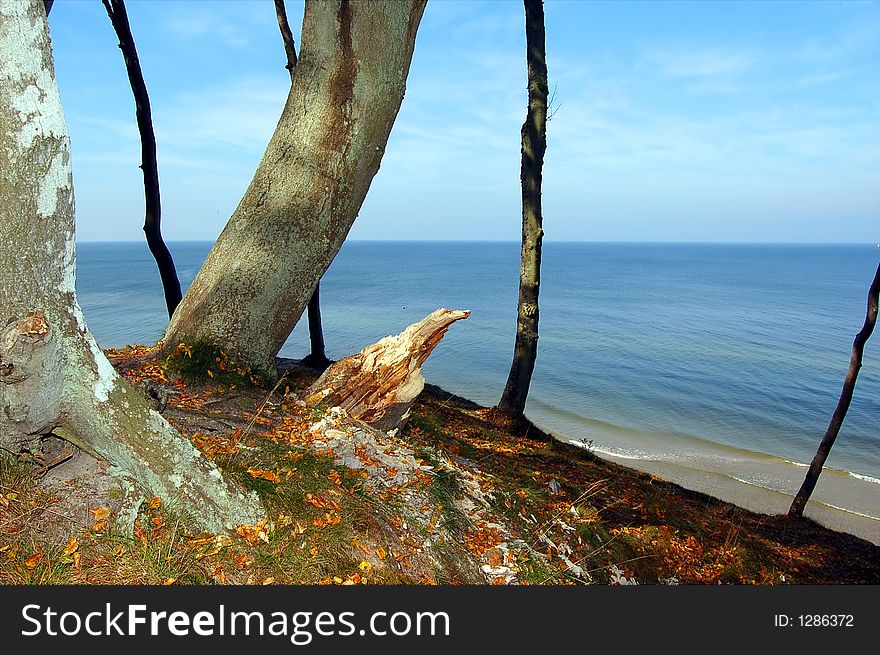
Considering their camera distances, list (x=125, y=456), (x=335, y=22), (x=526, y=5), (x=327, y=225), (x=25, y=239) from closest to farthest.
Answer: (x=25, y=239), (x=125, y=456), (x=335, y=22), (x=327, y=225), (x=526, y=5)

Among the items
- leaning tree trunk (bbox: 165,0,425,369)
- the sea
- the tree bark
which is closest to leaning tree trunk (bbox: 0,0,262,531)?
leaning tree trunk (bbox: 165,0,425,369)

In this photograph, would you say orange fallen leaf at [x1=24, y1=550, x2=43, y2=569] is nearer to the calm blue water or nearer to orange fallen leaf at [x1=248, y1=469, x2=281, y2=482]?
orange fallen leaf at [x1=248, y1=469, x2=281, y2=482]

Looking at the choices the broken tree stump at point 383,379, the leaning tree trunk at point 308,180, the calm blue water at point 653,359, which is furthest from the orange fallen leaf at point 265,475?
the calm blue water at point 653,359

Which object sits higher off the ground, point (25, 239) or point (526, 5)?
point (526, 5)

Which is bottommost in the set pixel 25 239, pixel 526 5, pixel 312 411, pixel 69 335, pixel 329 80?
pixel 312 411

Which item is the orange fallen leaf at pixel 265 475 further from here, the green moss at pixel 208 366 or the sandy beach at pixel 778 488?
the sandy beach at pixel 778 488

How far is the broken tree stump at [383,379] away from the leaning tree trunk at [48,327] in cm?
206

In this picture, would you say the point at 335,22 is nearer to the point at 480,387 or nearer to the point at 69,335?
the point at 69,335

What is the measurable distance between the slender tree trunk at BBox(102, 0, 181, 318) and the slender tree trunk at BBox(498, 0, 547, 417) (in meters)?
5.46

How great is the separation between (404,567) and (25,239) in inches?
112

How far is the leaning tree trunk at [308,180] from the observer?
536cm

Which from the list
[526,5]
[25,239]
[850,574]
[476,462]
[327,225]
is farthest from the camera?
[526,5]

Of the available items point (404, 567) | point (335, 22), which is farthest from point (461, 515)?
point (335, 22)

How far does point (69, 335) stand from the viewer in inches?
128
